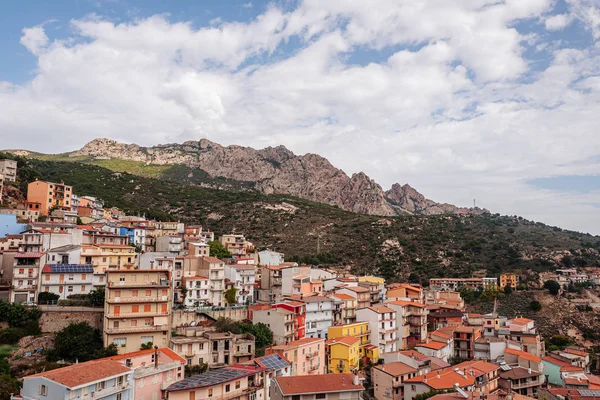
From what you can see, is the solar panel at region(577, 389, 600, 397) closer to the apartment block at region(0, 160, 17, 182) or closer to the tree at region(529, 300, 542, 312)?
the tree at region(529, 300, 542, 312)

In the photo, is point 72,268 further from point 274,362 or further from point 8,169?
point 8,169

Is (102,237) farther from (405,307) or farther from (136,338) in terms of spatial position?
(405,307)

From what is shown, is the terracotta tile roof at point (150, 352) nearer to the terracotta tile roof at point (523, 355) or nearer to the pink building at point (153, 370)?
the pink building at point (153, 370)

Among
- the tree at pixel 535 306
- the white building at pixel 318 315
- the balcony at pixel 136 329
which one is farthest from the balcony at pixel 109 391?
the tree at pixel 535 306

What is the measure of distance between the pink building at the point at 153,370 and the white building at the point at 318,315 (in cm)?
1904

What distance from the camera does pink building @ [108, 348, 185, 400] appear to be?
105ft

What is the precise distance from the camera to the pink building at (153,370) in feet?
105

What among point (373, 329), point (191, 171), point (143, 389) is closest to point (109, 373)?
point (143, 389)

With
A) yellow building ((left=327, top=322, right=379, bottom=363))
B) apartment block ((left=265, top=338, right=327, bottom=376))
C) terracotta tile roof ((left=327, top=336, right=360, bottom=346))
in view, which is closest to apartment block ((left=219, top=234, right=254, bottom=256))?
yellow building ((left=327, top=322, right=379, bottom=363))

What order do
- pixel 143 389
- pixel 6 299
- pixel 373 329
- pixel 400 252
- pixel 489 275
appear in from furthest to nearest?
pixel 400 252, pixel 489 275, pixel 373 329, pixel 6 299, pixel 143 389

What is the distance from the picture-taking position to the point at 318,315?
175 feet

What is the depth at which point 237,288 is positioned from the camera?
55250 mm

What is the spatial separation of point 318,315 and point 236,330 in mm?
12021

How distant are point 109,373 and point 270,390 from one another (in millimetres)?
12834
